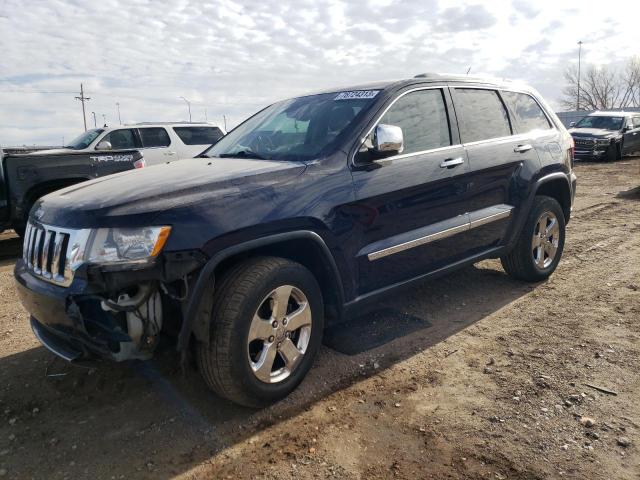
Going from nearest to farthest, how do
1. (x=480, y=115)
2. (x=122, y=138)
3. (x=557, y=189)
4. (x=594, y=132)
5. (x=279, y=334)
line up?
(x=279, y=334) → (x=480, y=115) → (x=557, y=189) → (x=122, y=138) → (x=594, y=132)

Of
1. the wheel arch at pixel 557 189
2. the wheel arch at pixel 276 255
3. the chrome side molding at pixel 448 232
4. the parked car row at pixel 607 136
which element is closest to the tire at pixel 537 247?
the wheel arch at pixel 557 189

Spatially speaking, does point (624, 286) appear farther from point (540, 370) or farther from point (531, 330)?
point (540, 370)

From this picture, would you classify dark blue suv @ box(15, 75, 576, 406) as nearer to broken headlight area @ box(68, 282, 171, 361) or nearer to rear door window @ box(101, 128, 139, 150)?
broken headlight area @ box(68, 282, 171, 361)

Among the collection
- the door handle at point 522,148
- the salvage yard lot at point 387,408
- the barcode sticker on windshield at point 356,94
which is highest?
the barcode sticker on windshield at point 356,94

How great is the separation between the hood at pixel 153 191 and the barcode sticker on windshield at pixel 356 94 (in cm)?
87

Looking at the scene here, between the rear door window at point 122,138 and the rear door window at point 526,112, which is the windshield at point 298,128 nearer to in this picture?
the rear door window at point 526,112

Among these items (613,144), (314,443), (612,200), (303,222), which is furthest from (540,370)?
(613,144)

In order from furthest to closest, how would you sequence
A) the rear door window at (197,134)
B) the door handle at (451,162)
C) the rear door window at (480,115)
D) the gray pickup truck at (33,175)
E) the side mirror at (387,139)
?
1. the rear door window at (197,134)
2. the gray pickup truck at (33,175)
3. the rear door window at (480,115)
4. the door handle at (451,162)
5. the side mirror at (387,139)

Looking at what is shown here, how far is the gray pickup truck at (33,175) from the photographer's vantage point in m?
6.65

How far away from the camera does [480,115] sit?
4.41m

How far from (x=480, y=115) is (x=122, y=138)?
26.9ft

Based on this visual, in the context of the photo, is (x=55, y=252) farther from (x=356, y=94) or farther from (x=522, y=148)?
(x=522, y=148)

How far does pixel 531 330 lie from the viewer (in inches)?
157

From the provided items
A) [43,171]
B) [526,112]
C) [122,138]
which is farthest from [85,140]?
[526,112]
